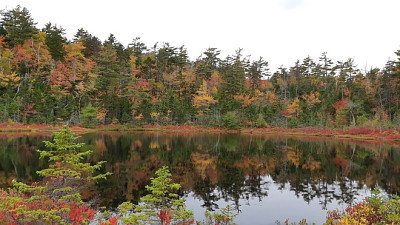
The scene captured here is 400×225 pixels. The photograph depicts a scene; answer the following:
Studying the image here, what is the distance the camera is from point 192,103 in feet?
215

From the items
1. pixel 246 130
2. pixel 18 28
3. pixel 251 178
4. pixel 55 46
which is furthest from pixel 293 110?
pixel 18 28

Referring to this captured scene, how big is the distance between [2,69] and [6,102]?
7.57 m

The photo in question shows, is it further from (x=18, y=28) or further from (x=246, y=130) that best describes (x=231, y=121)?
(x=18, y=28)

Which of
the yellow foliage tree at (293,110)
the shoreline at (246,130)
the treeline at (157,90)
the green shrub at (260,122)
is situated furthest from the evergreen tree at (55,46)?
the yellow foliage tree at (293,110)

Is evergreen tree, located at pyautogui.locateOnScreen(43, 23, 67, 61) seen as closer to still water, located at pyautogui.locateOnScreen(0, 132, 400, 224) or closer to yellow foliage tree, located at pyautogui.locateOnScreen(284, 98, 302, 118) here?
still water, located at pyautogui.locateOnScreen(0, 132, 400, 224)

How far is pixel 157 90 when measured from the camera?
2758 inches

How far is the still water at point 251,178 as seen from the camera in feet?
41.7

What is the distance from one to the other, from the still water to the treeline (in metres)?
→ 28.2

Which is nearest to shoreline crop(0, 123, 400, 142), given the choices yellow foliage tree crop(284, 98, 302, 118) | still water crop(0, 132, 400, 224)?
yellow foliage tree crop(284, 98, 302, 118)

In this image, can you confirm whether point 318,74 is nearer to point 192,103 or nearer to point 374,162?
point 192,103

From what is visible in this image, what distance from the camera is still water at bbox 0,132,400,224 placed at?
12.7 metres

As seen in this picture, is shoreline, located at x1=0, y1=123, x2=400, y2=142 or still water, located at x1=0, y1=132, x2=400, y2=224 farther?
shoreline, located at x1=0, y1=123, x2=400, y2=142

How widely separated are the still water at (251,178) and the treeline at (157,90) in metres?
28.2

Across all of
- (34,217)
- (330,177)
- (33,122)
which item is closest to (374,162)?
(330,177)
